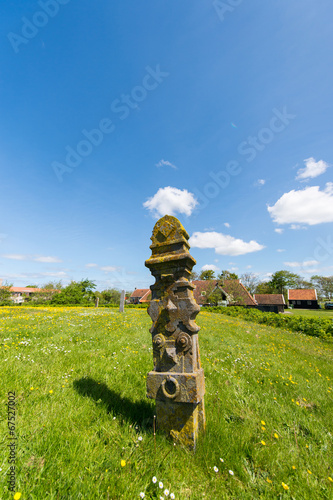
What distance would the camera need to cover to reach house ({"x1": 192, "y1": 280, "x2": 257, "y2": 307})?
43.8m

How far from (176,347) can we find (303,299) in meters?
89.8

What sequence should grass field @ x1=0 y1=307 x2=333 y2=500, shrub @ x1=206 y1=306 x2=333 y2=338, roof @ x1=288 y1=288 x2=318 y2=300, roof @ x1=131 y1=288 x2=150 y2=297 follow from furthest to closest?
roof @ x1=131 y1=288 x2=150 y2=297
roof @ x1=288 y1=288 x2=318 y2=300
shrub @ x1=206 y1=306 x2=333 y2=338
grass field @ x1=0 y1=307 x2=333 y2=500

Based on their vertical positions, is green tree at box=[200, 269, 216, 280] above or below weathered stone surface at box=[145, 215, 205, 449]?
above

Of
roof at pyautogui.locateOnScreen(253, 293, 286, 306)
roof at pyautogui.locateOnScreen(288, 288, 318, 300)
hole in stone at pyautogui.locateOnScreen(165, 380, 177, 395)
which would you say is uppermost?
roof at pyautogui.locateOnScreen(288, 288, 318, 300)

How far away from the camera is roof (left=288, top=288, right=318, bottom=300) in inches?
2975

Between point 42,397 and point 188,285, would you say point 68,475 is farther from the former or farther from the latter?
point 188,285

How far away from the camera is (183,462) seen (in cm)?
249

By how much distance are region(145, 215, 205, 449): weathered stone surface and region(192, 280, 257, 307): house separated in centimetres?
4373

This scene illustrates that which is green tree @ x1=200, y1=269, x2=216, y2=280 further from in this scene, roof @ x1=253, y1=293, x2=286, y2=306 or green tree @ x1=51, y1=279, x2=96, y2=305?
green tree @ x1=51, y1=279, x2=96, y2=305

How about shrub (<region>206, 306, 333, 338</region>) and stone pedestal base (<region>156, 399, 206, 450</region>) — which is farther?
shrub (<region>206, 306, 333, 338</region>)

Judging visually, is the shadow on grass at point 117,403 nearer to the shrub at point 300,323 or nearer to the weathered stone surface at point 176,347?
the weathered stone surface at point 176,347

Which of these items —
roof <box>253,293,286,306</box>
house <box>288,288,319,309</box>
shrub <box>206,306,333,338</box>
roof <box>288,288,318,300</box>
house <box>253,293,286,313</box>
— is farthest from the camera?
roof <box>288,288,318,300</box>

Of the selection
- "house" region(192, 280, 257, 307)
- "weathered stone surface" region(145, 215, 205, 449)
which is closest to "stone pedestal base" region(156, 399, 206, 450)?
"weathered stone surface" region(145, 215, 205, 449)

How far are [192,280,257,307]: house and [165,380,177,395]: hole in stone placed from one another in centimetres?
4381
